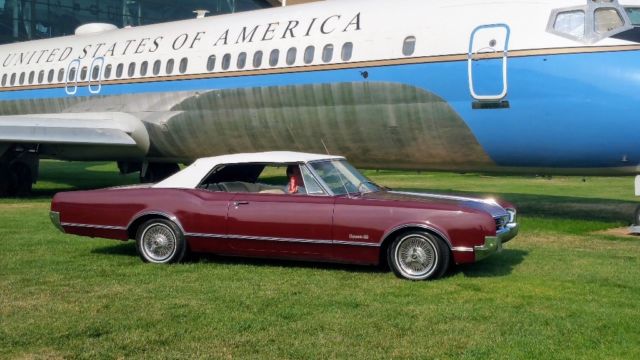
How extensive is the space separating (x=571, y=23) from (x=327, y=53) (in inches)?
156

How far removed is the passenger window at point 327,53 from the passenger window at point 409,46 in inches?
54.5

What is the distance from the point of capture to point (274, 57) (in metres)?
13.2

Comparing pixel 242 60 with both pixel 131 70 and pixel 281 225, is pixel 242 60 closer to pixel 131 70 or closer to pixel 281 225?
pixel 131 70

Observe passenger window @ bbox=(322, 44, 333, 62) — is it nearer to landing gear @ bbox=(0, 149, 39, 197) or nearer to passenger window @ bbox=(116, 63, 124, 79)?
passenger window @ bbox=(116, 63, 124, 79)

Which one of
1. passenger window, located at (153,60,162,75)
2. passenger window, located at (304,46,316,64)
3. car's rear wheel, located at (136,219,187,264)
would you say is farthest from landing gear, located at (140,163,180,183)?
car's rear wheel, located at (136,219,187,264)

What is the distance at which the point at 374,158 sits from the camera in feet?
40.5

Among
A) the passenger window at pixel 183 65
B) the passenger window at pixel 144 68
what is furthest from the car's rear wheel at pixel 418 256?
the passenger window at pixel 144 68

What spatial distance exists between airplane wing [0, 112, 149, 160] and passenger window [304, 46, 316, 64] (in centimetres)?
443

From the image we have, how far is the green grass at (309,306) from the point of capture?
16.5 feet

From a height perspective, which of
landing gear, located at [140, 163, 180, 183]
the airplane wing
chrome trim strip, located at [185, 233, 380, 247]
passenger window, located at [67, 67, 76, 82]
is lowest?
chrome trim strip, located at [185, 233, 380, 247]

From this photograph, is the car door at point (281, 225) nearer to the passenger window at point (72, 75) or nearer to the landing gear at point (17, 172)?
the landing gear at point (17, 172)

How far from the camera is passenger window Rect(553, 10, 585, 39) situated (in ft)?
33.3

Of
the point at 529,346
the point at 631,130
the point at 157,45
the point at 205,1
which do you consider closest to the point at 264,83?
the point at 157,45

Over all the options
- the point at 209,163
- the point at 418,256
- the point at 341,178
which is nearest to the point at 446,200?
the point at 418,256
